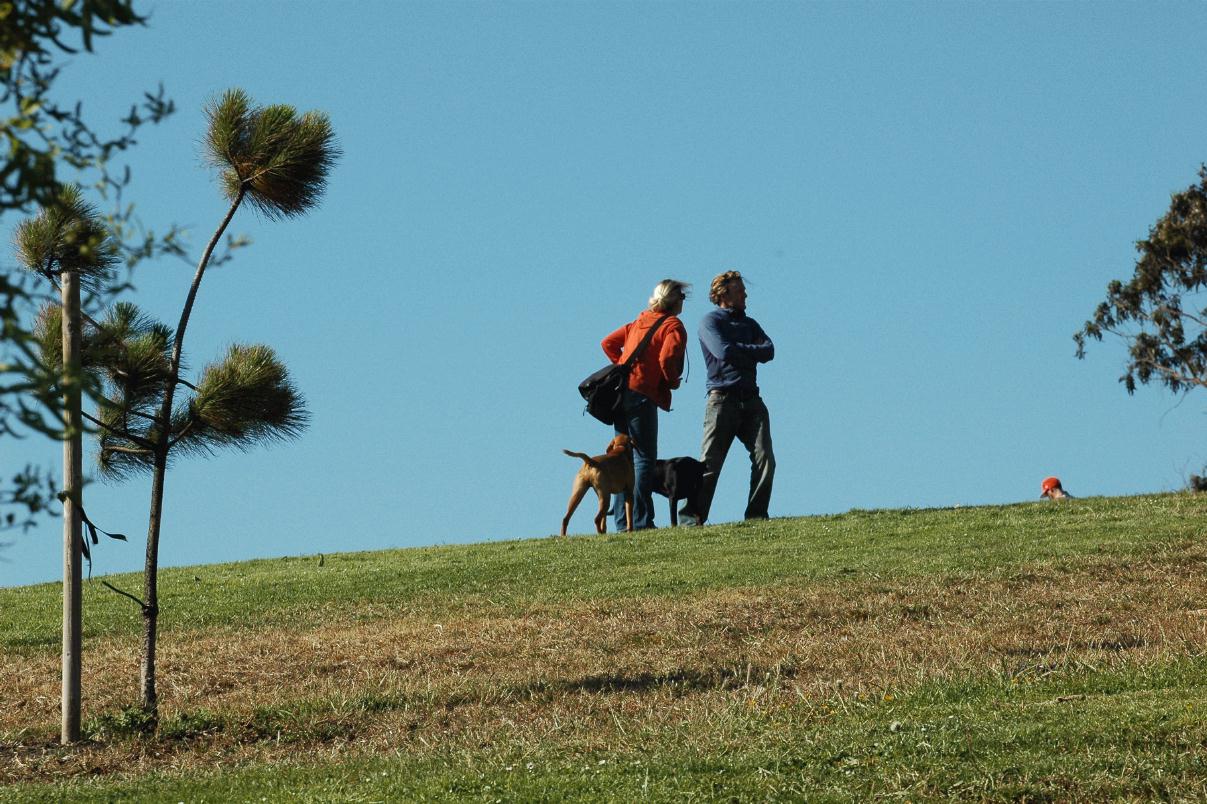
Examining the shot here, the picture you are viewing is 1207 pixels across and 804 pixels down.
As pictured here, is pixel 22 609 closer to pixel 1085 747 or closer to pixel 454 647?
pixel 454 647

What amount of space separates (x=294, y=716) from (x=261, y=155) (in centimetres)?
394

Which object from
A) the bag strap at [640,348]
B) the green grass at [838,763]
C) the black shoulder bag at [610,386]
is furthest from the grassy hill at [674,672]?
the bag strap at [640,348]

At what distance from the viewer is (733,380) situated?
16594 millimetres

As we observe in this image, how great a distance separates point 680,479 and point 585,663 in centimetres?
751

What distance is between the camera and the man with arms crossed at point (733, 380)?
16672 mm

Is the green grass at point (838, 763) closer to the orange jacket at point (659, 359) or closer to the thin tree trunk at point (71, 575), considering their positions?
the thin tree trunk at point (71, 575)

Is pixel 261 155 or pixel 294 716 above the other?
pixel 261 155

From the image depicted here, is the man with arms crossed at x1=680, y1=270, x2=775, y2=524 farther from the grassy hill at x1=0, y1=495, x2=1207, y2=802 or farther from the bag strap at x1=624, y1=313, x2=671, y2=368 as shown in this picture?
the grassy hill at x1=0, y1=495, x2=1207, y2=802

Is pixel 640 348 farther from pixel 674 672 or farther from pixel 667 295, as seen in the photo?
pixel 674 672

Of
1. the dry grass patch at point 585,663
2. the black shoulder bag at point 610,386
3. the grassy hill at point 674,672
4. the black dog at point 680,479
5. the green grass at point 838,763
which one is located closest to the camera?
the green grass at point 838,763

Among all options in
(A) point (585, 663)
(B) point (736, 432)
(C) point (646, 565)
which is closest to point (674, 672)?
(A) point (585, 663)

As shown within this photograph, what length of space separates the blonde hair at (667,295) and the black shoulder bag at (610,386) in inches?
6.2

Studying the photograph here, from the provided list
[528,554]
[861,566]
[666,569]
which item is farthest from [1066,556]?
[528,554]

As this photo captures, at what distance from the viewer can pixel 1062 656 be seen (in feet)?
31.3
